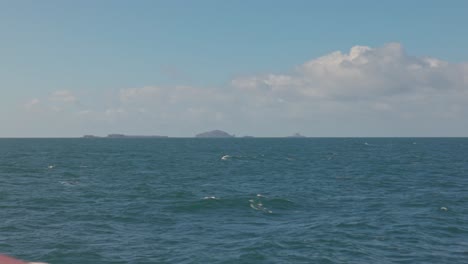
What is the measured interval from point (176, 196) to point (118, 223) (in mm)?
13755

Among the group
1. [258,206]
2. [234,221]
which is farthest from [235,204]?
[234,221]

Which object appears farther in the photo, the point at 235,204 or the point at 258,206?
the point at 235,204

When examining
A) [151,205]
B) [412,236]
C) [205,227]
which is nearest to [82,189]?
[151,205]

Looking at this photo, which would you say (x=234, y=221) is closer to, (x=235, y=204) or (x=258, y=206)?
(x=258, y=206)

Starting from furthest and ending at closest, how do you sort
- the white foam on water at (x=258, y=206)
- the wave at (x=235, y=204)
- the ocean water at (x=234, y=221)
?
the wave at (x=235, y=204)
the white foam on water at (x=258, y=206)
the ocean water at (x=234, y=221)

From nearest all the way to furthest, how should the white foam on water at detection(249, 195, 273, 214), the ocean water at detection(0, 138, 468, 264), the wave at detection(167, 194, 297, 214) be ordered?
the ocean water at detection(0, 138, 468, 264) → the white foam on water at detection(249, 195, 273, 214) → the wave at detection(167, 194, 297, 214)

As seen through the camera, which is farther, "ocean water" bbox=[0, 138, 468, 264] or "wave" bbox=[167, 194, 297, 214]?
"wave" bbox=[167, 194, 297, 214]

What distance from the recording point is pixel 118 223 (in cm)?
3344

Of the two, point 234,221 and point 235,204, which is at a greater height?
point 235,204

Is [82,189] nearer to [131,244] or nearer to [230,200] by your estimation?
[230,200]

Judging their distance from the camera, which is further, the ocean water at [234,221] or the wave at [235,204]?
the wave at [235,204]

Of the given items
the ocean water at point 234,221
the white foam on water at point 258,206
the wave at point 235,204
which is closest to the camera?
the ocean water at point 234,221

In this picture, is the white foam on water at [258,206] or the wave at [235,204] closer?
the white foam on water at [258,206]

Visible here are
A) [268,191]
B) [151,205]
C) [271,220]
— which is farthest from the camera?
[268,191]
